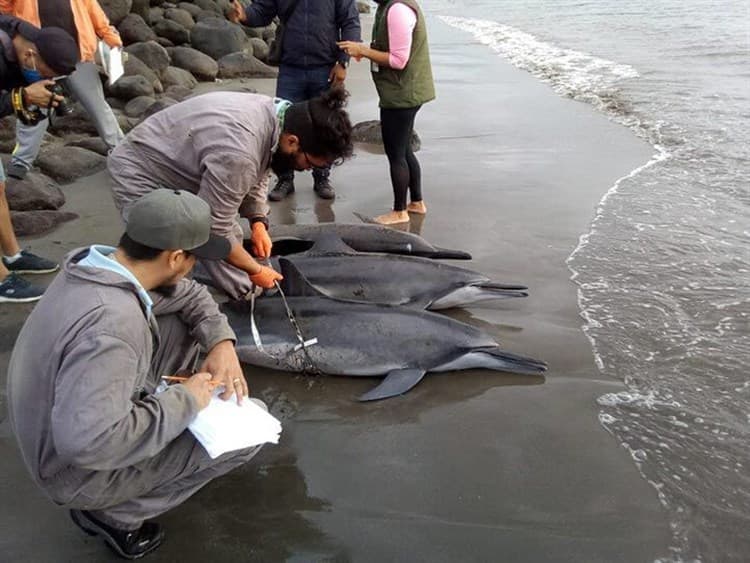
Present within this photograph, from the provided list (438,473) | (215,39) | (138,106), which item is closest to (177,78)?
(138,106)

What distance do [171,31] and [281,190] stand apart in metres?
10.1

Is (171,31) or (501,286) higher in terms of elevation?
(171,31)

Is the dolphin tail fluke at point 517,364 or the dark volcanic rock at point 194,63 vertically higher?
the dark volcanic rock at point 194,63

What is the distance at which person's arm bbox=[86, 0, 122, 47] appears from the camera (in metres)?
7.02

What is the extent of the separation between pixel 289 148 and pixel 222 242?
1.10 meters

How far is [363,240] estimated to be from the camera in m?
6.19

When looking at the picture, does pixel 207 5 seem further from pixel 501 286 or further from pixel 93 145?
pixel 501 286

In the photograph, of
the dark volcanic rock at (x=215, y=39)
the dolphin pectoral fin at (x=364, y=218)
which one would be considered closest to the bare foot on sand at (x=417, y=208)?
the dolphin pectoral fin at (x=364, y=218)

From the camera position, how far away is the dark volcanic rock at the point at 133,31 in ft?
46.2

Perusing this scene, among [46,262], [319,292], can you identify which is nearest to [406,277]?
[319,292]

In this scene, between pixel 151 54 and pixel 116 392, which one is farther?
pixel 151 54

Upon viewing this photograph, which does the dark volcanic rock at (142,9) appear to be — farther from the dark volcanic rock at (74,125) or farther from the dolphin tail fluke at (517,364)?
the dolphin tail fluke at (517,364)

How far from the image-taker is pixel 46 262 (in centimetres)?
549

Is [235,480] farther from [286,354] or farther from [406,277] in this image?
[406,277]
